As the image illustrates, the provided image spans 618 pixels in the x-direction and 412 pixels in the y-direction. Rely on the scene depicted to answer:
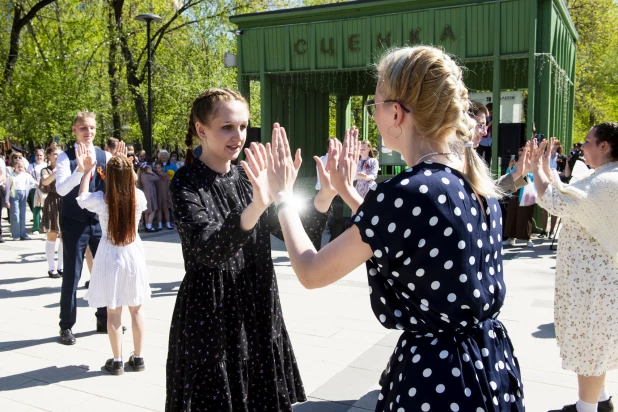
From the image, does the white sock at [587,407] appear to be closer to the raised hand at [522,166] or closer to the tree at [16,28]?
the raised hand at [522,166]

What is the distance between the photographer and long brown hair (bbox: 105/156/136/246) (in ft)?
16.0

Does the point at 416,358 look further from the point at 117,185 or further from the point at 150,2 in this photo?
the point at 150,2

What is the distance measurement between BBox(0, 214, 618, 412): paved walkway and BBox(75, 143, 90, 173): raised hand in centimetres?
162

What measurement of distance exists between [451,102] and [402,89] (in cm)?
15

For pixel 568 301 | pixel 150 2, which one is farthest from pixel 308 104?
pixel 568 301

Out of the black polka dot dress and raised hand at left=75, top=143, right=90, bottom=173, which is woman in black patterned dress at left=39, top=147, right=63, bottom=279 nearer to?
raised hand at left=75, top=143, right=90, bottom=173

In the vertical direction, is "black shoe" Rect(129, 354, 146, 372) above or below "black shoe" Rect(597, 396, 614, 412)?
above

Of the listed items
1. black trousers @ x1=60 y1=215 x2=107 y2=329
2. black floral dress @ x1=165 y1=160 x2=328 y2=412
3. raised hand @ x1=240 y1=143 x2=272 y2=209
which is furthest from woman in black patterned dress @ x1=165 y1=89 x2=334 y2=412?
black trousers @ x1=60 y1=215 x2=107 y2=329

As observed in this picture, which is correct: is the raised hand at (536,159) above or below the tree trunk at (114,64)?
below

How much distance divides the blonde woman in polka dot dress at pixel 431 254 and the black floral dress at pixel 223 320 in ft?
2.73

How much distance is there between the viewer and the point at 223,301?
8.63ft

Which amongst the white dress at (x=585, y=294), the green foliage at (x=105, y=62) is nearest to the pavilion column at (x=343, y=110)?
the green foliage at (x=105, y=62)

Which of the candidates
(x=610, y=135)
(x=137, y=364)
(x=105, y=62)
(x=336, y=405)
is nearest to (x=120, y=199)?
(x=137, y=364)

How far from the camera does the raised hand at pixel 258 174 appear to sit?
2.15 m
